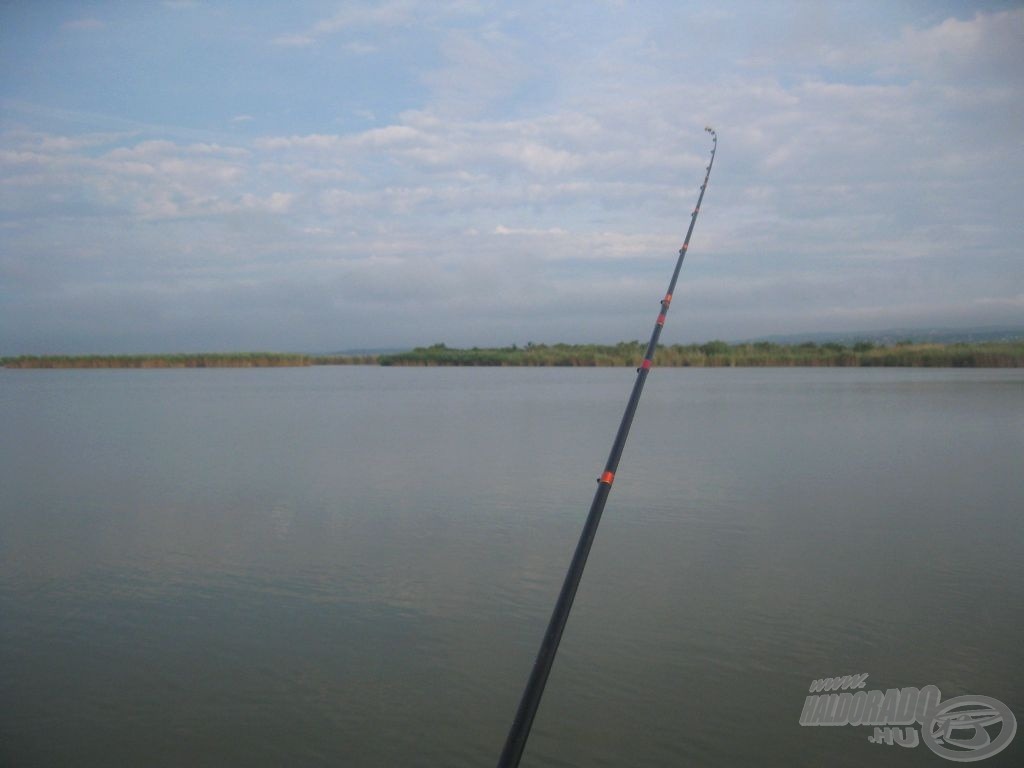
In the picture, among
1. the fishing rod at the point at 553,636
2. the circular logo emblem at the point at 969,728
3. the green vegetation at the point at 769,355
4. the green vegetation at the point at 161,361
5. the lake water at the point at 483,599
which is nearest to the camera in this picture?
the fishing rod at the point at 553,636

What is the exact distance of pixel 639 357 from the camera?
37219 millimetres

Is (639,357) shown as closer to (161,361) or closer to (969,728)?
(161,361)

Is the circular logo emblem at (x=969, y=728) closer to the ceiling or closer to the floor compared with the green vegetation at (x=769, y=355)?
closer to the floor

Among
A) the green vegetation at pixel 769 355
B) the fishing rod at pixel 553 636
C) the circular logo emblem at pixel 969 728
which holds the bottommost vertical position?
the circular logo emblem at pixel 969 728

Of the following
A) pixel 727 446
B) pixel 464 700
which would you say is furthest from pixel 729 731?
pixel 727 446

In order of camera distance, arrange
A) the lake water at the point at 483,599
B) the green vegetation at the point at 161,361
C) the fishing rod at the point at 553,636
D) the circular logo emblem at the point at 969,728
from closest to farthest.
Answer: the fishing rod at the point at 553,636, the circular logo emblem at the point at 969,728, the lake water at the point at 483,599, the green vegetation at the point at 161,361

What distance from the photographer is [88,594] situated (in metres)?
5.01

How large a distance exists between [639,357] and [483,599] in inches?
1295

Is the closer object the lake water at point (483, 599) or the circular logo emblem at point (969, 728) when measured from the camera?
the circular logo emblem at point (969, 728)

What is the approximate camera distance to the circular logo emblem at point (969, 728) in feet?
10.8
